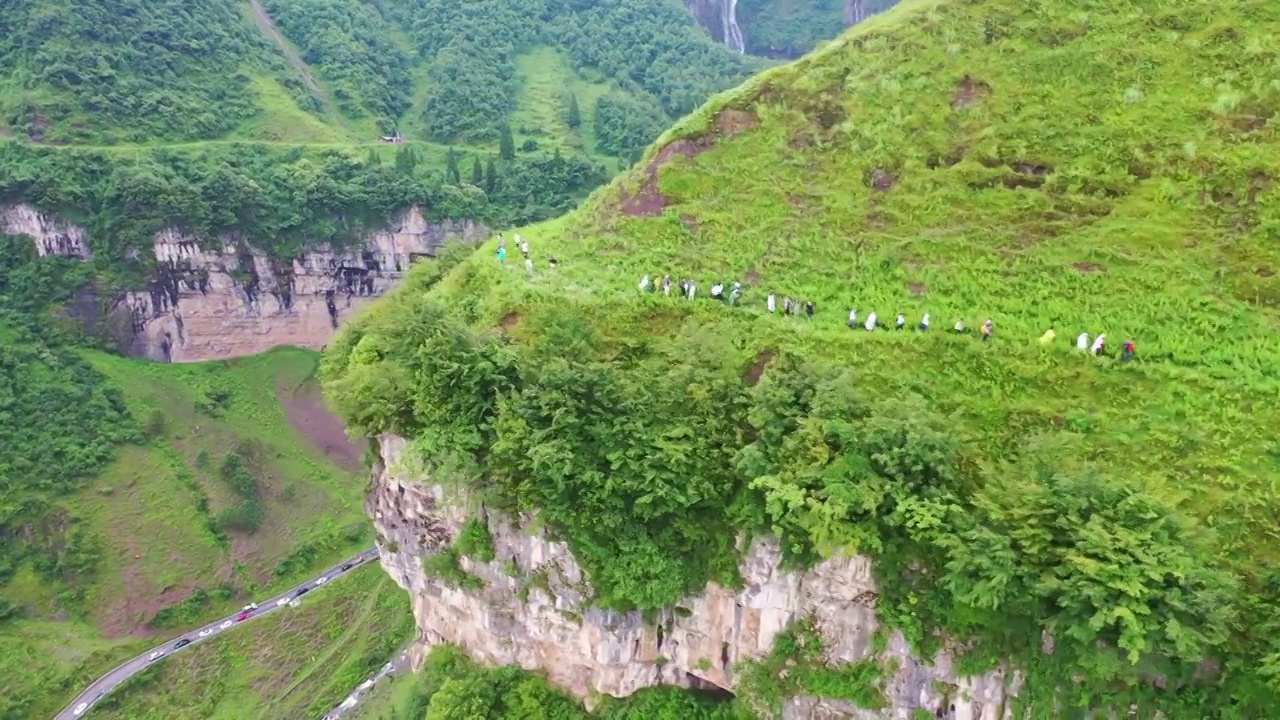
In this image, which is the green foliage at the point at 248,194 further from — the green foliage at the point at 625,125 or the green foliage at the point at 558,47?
the green foliage at the point at 558,47

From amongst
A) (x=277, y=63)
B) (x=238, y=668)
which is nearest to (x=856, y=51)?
(x=238, y=668)

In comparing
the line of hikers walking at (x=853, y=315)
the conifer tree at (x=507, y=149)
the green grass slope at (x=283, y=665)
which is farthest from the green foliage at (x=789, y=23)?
the green grass slope at (x=283, y=665)

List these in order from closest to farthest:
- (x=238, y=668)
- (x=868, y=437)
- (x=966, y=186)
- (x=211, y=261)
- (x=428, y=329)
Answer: (x=868, y=437) < (x=428, y=329) < (x=966, y=186) < (x=238, y=668) < (x=211, y=261)

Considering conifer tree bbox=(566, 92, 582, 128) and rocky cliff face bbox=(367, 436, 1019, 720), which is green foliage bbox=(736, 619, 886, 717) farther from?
conifer tree bbox=(566, 92, 582, 128)

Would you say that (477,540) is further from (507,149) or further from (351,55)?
(351,55)

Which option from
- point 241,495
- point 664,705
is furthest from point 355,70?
point 664,705

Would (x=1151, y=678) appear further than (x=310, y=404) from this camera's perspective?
No

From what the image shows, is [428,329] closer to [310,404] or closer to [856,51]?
[856,51]
